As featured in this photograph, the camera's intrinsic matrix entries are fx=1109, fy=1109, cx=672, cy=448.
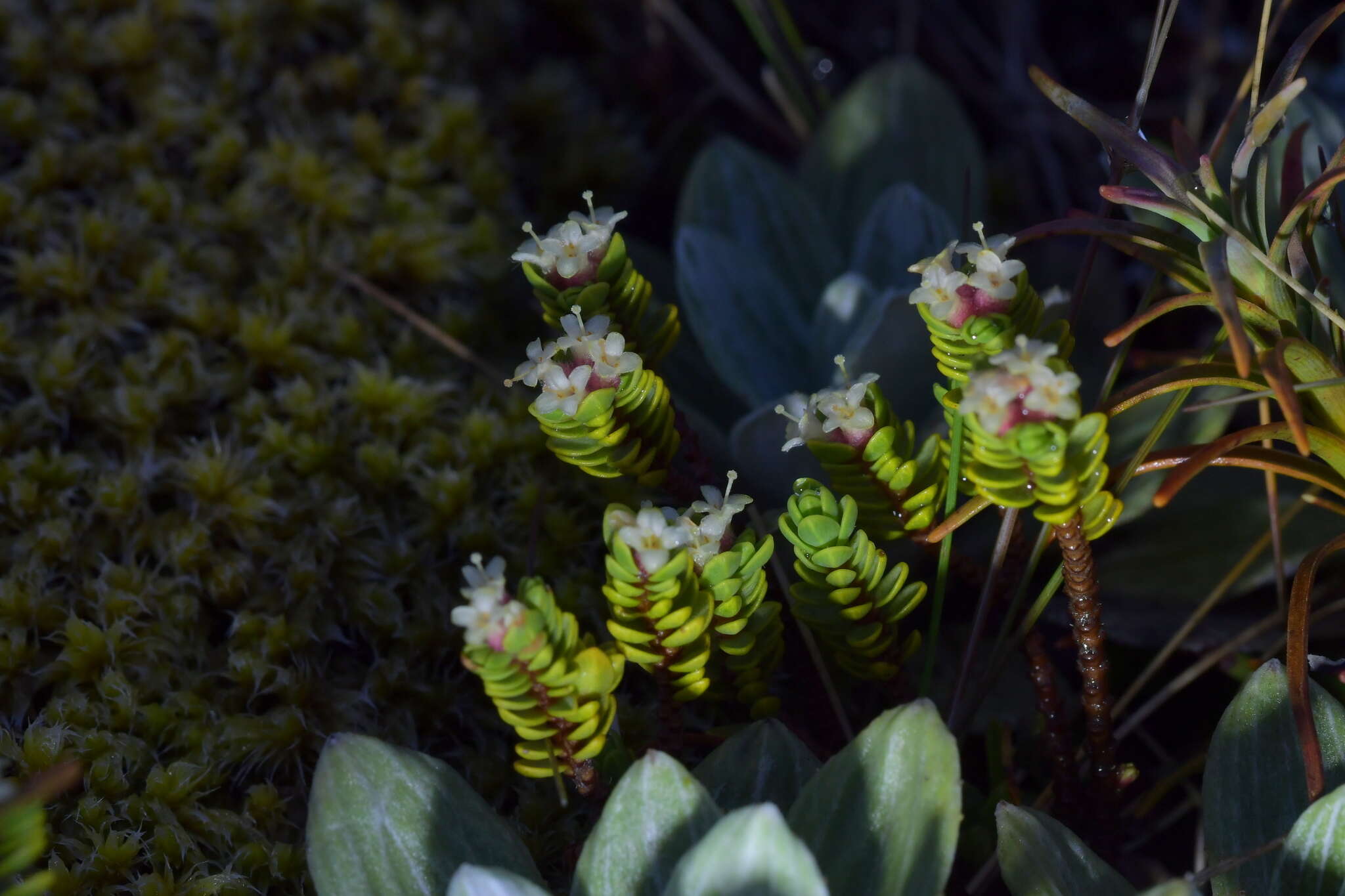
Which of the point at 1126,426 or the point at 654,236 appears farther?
the point at 654,236

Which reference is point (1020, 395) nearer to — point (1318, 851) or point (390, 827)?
point (1318, 851)

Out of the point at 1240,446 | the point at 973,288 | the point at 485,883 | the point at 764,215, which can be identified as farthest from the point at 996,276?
the point at 764,215

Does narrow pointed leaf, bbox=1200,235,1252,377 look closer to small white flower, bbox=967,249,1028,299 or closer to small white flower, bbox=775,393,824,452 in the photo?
small white flower, bbox=967,249,1028,299

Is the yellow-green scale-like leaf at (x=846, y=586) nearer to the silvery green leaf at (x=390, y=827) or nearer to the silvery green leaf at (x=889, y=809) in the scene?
the silvery green leaf at (x=889, y=809)

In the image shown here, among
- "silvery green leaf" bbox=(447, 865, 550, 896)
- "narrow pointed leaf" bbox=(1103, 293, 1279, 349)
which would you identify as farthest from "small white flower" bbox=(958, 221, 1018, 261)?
"silvery green leaf" bbox=(447, 865, 550, 896)

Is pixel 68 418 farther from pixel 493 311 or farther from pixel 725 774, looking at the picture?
pixel 725 774

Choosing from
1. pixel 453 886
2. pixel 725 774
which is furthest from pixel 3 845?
pixel 725 774
